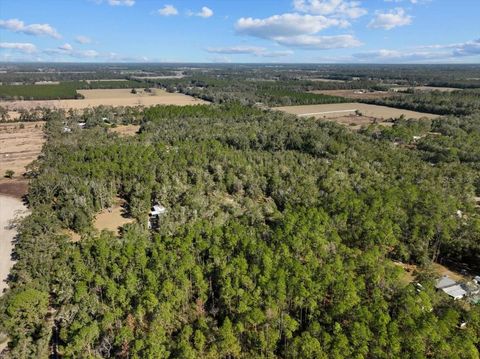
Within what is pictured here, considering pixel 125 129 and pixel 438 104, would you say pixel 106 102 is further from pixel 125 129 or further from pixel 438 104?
pixel 438 104

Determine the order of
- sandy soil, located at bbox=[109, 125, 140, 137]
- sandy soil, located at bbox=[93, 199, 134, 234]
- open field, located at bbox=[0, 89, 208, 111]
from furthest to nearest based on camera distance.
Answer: open field, located at bbox=[0, 89, 208, 111] → sandy soil, located at bbox=[109, 125, 140, 137] → sandy soil, located at bbox=[93, 199, 134, 234]

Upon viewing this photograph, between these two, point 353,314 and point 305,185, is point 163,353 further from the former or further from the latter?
point 305,185

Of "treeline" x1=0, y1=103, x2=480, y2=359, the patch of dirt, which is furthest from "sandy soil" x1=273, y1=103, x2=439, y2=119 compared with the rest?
the patch of dirt

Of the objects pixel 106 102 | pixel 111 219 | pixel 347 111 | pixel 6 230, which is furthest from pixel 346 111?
pixel 6 230

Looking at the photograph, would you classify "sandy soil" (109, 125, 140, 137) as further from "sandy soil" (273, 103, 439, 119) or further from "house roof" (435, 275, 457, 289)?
"house roof" (435, 275, 457, 289)

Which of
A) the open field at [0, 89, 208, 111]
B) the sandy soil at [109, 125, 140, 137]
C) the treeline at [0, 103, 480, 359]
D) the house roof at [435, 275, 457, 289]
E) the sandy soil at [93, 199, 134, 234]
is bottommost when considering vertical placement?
the sandy soil at [93, 199, 134, 234]

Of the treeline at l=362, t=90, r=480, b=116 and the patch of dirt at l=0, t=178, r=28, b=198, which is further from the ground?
the treeline at l=362, t=90, r=480, b=116
